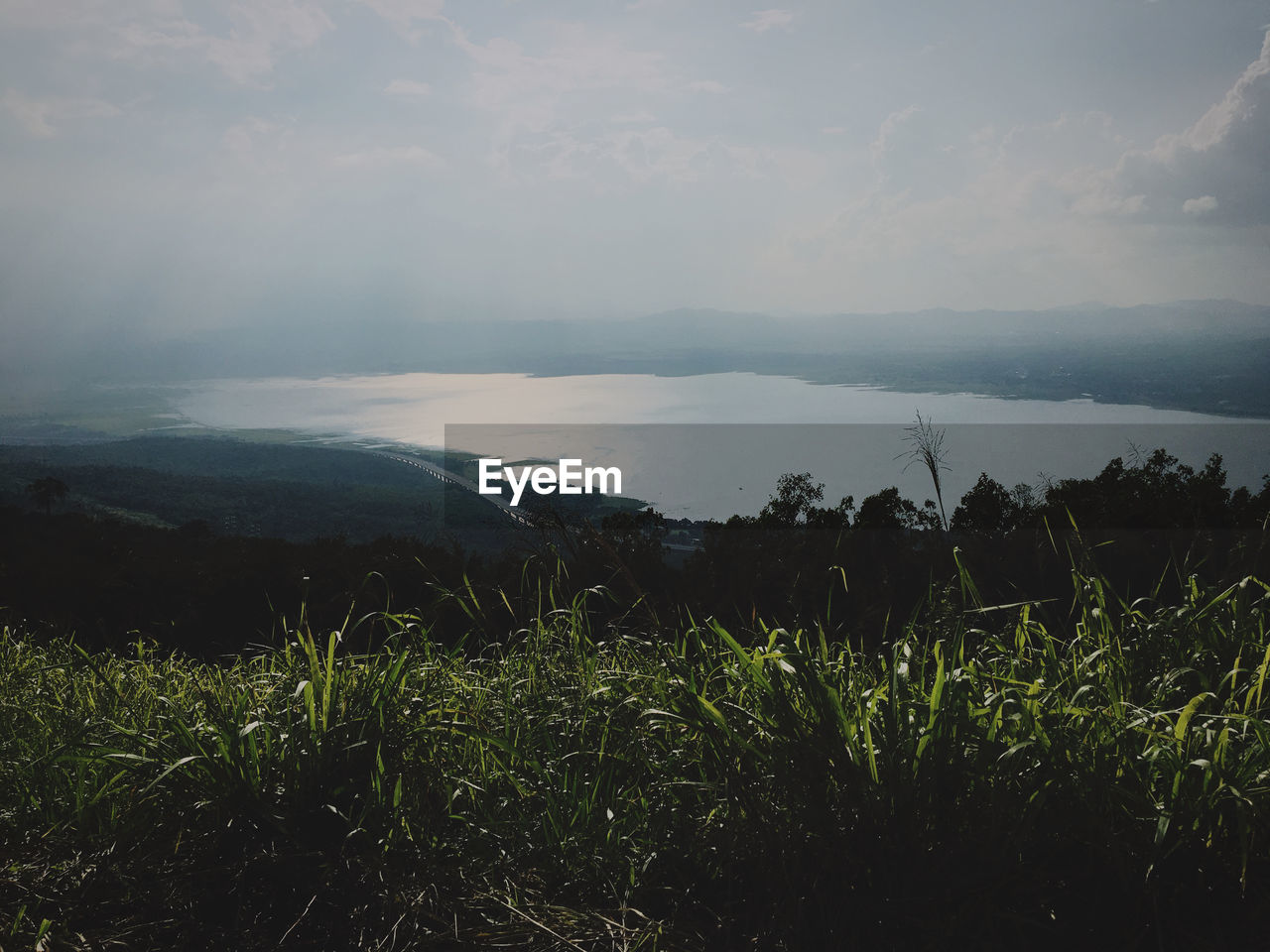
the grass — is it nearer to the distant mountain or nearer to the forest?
the forest

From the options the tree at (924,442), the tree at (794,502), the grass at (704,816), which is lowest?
the grass at (704,816)

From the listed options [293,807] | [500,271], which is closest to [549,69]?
[500,271]

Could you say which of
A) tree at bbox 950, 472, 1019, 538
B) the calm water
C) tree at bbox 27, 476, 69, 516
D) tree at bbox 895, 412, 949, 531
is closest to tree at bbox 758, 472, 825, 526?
tree at bbox 950, 472, 1019, 538

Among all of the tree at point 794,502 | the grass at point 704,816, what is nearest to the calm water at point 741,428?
the tree at point 794,502

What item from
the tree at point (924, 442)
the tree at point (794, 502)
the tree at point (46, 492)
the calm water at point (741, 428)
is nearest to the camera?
the tree at point (794, 502)

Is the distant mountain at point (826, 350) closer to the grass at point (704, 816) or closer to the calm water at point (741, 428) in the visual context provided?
the calm water at point (741, 428)

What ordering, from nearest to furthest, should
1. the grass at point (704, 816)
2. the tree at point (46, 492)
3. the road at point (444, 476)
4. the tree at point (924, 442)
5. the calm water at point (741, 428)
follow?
1. the grass at point (704, 816)
2. the tree at point (924, 442)
3. the tree at point (46, 492)
4. the road at point (444, 476)
5. the calm water at point (741, 428)
